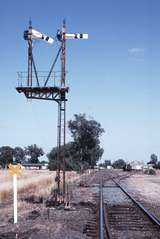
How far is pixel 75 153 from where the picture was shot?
412 ft

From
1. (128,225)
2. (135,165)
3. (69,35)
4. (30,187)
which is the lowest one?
(128,225)

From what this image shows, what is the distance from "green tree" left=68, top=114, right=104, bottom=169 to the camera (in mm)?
123688

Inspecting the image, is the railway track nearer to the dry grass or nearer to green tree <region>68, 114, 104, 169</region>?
the dry grass

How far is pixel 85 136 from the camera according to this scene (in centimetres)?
12562

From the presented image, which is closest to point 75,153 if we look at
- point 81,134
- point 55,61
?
point 81,134

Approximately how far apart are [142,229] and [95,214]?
436 cm

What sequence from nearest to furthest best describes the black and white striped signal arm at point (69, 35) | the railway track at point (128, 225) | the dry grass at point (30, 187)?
the railway track at point (128, 225), the black and white striped signal arm at point (69, 35), the dry grass at point (30, 187)

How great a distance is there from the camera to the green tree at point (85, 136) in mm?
123688

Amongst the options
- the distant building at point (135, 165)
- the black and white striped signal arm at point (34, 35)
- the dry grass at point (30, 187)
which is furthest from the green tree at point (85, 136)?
the black and white striped signal arm at point (34, 35)

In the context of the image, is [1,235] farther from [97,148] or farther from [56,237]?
[97,148]

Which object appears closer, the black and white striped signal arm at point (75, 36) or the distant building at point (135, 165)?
the black and white striped signal arm at point (75, 36)

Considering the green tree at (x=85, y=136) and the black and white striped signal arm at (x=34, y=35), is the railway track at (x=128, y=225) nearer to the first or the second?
the black and white striped signal arm at (x=34, y=35)

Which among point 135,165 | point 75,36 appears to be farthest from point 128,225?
point 135,165

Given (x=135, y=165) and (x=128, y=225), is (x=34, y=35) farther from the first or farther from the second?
(x=135, y=165)
